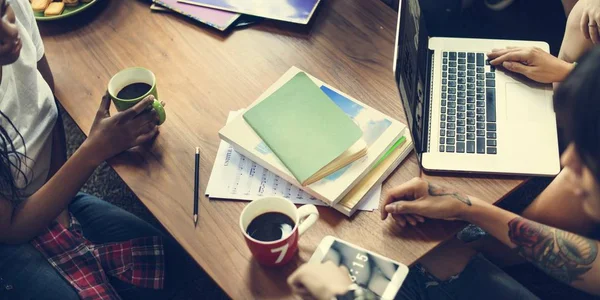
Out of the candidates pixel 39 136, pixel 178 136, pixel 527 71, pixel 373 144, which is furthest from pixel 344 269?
pixel 39 136

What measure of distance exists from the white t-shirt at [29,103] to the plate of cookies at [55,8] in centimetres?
11

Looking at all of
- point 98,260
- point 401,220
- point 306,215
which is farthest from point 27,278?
point 401,220

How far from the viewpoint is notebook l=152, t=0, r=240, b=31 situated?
137cm

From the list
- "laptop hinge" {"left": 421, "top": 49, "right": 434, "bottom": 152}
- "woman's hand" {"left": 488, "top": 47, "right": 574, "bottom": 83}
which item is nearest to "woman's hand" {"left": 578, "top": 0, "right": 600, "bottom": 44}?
"woman's hand" {"left": 488, "top": 47, "right": 574, "bottom": 83}

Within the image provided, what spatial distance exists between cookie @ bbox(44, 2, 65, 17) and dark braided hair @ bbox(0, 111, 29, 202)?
1.07 feet

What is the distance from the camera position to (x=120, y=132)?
1166 millimetres

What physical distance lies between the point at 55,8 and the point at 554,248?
1.21 metres

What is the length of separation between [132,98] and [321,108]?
1.26 feet

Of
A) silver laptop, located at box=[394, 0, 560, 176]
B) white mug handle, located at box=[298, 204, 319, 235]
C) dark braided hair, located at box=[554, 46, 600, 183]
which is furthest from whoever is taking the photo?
silver laptop, located at box=[394, 0, 560, 176]

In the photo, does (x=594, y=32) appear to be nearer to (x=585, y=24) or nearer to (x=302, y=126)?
(x=585, y=24)

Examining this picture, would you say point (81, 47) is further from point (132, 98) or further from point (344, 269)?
point (344, 269)

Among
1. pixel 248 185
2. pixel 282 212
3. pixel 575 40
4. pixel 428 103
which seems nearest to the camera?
pixel 282 212

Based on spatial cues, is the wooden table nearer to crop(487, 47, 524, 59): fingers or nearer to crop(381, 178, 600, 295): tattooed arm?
crop(381, 178, 600, 295): tattooed arm

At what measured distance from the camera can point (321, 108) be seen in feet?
3.80
